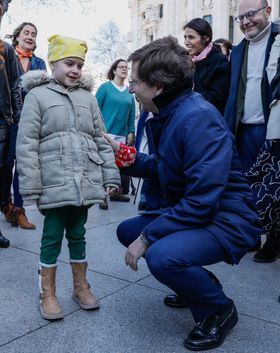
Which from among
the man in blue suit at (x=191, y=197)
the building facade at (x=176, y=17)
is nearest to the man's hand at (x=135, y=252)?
the man in blue suit at (x=191, y=197)

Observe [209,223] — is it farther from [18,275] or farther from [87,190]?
[18,275]

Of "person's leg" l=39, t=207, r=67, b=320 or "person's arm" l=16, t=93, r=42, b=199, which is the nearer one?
"person's arm" l=16, t=93, r=42, b=199

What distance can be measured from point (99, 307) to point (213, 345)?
77 centimetres

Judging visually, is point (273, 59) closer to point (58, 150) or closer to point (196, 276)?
point (58, 150)

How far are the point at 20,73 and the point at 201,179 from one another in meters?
3.02

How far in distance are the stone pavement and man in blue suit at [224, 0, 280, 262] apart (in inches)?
29.2

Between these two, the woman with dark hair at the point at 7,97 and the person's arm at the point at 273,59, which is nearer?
the person's arm at the point at 273,59

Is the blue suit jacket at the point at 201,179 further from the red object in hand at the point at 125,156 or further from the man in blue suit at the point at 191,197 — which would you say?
the red object in hand at the point at 125,156

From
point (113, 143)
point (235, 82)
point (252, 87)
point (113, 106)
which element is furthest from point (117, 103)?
point (113, 143)

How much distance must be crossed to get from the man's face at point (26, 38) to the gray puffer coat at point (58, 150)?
7.80 feet

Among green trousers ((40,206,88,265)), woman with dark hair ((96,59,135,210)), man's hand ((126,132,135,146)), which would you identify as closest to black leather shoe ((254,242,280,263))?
green trousers ((40,206,88,265))

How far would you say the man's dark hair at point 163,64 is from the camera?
232cm

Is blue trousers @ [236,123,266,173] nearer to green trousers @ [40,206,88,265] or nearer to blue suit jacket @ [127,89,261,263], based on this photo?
blue suit jacket @ [127,89,261,263]

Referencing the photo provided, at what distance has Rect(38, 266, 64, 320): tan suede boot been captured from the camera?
2551 millimetres
